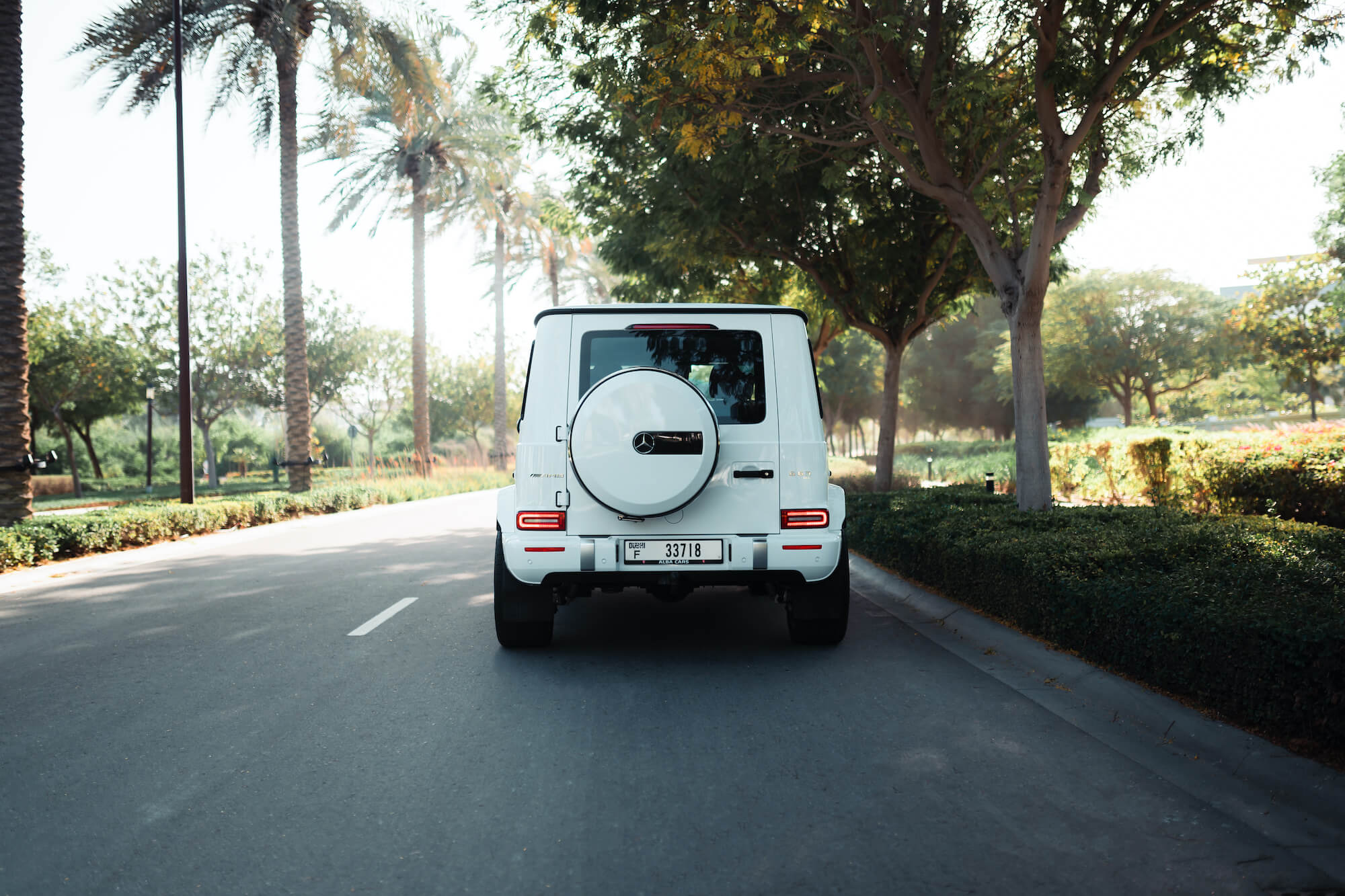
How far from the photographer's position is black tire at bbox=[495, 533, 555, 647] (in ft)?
19.8

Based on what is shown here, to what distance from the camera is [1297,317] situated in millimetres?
32156

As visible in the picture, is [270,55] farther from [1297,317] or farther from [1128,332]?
[1128,332]

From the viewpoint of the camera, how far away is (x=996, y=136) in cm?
1263

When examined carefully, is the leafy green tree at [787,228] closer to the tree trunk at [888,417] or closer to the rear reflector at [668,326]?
the tree trunk at [888,417]

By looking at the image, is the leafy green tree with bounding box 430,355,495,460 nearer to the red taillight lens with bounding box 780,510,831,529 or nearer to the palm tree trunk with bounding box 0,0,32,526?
the palm tree trunk with bounding box 0,0,32,526

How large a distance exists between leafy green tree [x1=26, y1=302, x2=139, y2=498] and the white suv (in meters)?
36.1

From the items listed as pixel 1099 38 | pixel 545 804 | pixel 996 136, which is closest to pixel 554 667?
pixel 545 804

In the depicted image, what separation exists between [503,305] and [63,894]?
34.0 metres

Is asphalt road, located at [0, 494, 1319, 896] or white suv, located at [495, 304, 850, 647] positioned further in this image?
white suv, located at [495, 304, 850, 647]

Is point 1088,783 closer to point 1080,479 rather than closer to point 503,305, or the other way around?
point 1080,479

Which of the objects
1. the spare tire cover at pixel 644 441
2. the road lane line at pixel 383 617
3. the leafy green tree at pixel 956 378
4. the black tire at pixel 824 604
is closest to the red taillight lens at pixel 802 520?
the black tire at pixel 824 604

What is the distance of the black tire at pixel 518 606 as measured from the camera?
604cm

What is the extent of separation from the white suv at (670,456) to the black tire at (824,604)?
Answer: 0.27 feet

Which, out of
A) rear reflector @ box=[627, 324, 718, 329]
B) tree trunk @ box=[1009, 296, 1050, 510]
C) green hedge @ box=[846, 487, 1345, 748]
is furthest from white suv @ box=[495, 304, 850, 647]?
tree trunk @ box=[1009, 296, 1050, 510]
